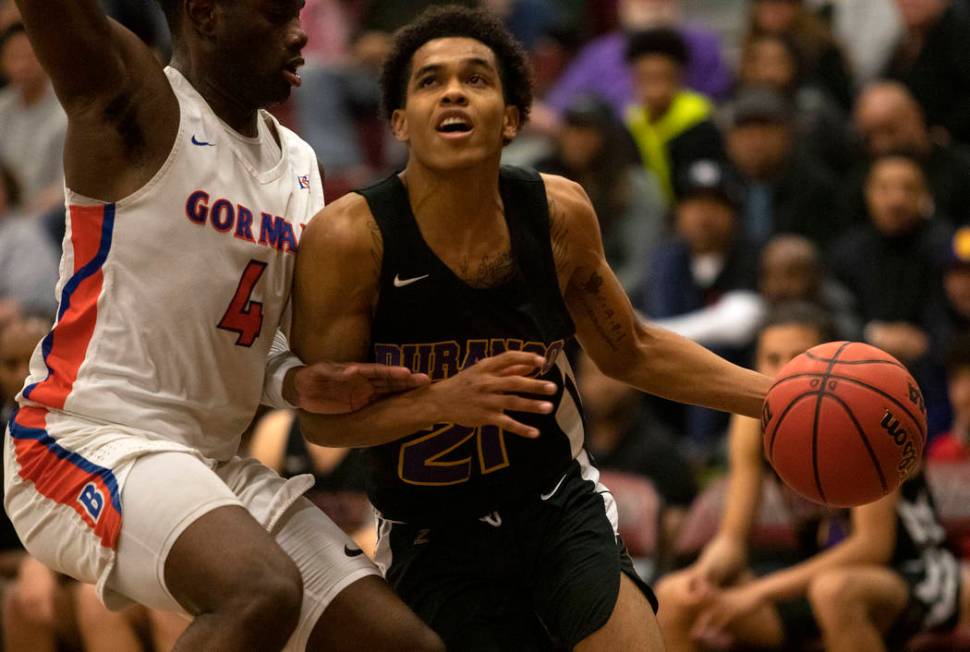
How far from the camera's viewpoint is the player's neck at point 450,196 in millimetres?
4297

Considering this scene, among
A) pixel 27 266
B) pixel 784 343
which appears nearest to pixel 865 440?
pixel 784 343

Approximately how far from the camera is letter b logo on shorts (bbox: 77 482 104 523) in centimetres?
400

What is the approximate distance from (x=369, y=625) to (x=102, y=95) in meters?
1.52

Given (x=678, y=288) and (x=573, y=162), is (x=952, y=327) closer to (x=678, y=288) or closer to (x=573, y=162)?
(x=678, y=288)

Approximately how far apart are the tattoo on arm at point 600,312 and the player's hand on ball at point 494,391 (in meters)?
0.61

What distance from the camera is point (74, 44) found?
384 centimetres

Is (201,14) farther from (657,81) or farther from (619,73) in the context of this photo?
(619,73)

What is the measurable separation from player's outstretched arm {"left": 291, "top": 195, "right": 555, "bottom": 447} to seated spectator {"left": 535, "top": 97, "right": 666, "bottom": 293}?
447 cm

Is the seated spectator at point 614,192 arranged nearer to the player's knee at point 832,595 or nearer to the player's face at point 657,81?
the player's face at point 657,81

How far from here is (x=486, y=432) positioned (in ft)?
14.5

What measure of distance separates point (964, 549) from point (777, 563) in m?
0.80

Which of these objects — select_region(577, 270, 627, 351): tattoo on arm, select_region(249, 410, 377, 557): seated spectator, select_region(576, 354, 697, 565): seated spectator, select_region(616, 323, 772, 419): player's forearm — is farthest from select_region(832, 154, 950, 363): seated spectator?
select_region(577, 270, 627, 351): tattoo on arm

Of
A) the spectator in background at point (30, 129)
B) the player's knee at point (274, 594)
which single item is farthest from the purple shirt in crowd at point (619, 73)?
the player's knee at point (274, 594)

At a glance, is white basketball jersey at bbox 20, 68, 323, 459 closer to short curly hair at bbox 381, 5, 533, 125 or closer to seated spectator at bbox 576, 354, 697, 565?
short curly hair at bbox 381, 5, 533, 125
